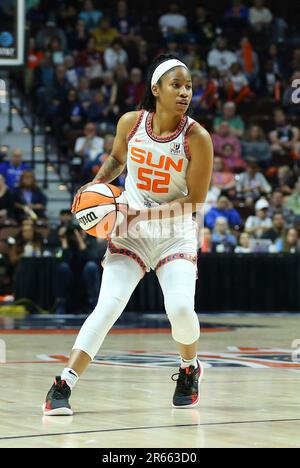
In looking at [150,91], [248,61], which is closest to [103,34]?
[248,61]

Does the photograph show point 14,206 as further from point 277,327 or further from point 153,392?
point 153,392

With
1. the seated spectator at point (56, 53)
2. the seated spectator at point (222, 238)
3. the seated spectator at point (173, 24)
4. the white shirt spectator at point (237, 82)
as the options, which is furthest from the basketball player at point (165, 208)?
the seated spectator at point (173, 24)

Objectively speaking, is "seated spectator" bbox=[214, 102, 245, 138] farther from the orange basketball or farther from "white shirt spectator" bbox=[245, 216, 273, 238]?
the orange basketball

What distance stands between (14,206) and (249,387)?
9.70 m

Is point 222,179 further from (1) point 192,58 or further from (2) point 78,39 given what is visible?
(2) point 78,39

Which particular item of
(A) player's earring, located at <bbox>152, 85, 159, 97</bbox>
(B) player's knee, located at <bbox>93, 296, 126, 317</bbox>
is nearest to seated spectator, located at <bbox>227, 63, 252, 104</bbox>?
(A) player's earring, located at <bbox>152, 85, 159, 97</bbox>

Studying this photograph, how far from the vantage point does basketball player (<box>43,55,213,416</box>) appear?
18.6ft

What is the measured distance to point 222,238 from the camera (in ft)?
52.5

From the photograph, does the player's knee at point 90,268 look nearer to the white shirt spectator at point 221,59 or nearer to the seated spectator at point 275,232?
the seated spectator at point 275,232

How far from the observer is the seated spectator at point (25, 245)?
1509 cm

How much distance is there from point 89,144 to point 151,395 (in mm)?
12159

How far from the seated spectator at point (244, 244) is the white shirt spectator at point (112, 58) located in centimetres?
598

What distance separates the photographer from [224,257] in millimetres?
15664

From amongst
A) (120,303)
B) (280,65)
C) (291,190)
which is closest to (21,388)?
(120,303)
